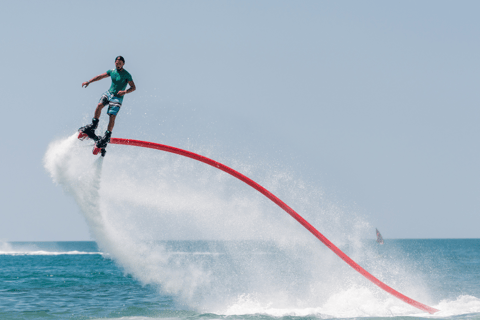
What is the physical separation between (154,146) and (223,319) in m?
6.78

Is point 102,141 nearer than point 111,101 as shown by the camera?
No

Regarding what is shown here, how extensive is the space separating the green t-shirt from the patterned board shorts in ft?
0.41

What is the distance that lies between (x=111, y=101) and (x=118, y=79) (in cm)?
59

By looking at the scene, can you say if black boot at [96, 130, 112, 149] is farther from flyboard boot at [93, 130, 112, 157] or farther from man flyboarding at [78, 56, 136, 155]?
man flyboarding at [78, 56, 136, 155]

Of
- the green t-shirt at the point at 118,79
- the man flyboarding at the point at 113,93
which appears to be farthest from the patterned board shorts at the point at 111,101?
the green t-shirt at the point at 118,79

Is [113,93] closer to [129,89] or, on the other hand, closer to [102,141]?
[129,89]

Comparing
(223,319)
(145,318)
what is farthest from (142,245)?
(223,319)

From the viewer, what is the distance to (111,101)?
1183 cm

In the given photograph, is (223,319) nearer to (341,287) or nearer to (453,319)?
(341,287)

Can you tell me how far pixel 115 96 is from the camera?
1187 centimetres

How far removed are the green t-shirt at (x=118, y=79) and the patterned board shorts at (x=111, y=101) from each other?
13cm

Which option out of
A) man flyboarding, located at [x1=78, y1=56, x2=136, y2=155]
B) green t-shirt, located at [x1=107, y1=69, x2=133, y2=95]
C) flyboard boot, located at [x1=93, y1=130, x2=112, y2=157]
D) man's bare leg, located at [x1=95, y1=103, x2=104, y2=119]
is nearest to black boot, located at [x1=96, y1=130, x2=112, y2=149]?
flyboard boot, located at [x1=93, y1=130, x2=112, y2=157]

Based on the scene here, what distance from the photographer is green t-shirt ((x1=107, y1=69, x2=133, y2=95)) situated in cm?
1177

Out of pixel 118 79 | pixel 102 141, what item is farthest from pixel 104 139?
pixel 118 79
